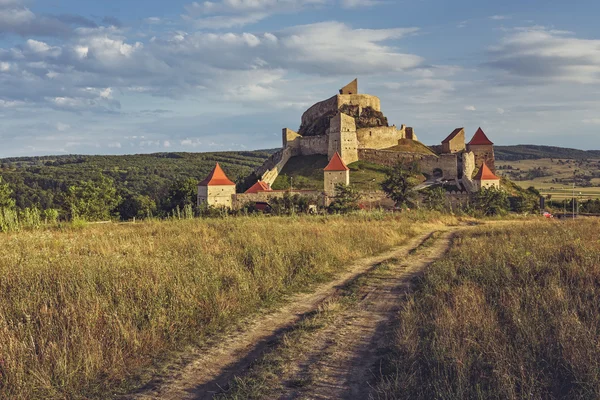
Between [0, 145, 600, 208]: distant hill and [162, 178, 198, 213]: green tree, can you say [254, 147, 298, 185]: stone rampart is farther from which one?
[162, 178, 198, 213]: green tree

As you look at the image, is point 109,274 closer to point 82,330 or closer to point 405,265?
point 82,330

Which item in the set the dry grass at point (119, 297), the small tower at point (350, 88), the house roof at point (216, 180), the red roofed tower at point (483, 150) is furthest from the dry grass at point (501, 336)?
the small tower at point (350, 88)

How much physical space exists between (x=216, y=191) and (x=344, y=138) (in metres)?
18.2

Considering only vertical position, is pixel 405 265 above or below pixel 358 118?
below

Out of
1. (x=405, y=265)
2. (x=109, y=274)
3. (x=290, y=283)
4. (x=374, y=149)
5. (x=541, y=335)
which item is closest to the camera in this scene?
(x=541, y=335)

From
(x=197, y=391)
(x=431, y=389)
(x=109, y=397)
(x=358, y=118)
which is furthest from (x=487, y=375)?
(x=358, y=118)

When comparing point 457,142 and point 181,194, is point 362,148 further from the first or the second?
point 181,194

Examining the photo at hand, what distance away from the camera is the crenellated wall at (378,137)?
57.5m

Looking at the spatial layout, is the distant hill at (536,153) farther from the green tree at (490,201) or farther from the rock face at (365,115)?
the green tree at (490,201)

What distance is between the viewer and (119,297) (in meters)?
5.84

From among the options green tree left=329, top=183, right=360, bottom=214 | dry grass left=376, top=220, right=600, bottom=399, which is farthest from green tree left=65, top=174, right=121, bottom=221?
dry grass left=376, top=220, right=600, bottom=399

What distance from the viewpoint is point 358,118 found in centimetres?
6212

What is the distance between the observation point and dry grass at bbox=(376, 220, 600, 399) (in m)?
3.72

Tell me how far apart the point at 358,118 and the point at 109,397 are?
198ft
